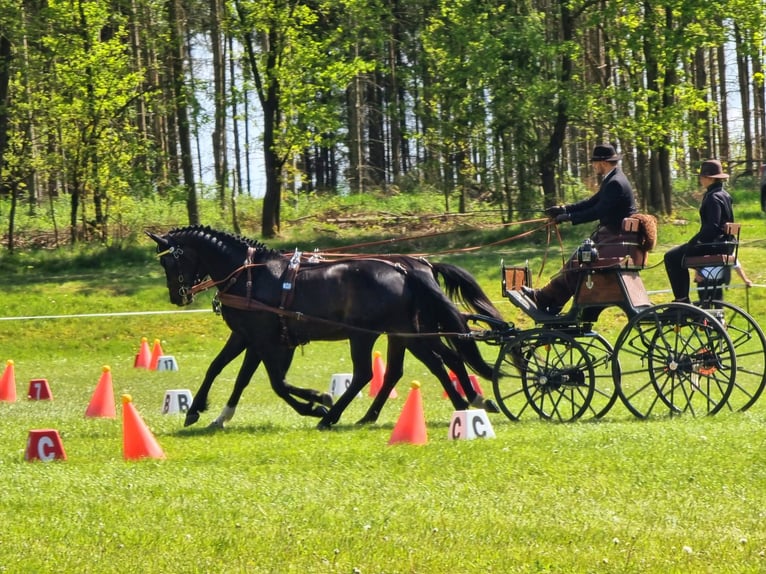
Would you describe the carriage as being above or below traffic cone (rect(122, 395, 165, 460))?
above

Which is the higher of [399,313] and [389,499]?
[399,313]

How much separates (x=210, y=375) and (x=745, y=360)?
9415mm

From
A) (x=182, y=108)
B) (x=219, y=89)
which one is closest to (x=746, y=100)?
(x=219, y=89)

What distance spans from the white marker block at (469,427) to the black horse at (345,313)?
180cm

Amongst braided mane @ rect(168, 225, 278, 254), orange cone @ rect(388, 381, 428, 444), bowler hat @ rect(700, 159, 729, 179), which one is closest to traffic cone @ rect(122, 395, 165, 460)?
orange cone @ rect(388, 381, 428, 444)

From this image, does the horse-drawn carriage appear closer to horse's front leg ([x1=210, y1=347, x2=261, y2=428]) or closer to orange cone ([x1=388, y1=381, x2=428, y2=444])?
horse's front leg ([x1=210, y1=347, x2=261, y2=428])

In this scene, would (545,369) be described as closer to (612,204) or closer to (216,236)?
(612,204)

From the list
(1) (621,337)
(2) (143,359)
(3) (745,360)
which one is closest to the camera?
(1) (621,337)

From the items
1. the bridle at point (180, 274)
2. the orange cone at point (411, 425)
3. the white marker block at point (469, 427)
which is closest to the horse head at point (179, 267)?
the bridle at point (180, 274)

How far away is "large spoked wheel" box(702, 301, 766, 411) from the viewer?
10.4 m

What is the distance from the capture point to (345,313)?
1144cm

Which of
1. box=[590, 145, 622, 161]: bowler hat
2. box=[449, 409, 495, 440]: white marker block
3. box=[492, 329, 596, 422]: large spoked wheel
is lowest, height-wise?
box=[449, 409, 495, 440]: white marker block

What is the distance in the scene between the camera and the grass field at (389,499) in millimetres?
6398

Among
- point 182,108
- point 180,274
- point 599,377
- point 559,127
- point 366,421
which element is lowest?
point 366,421
